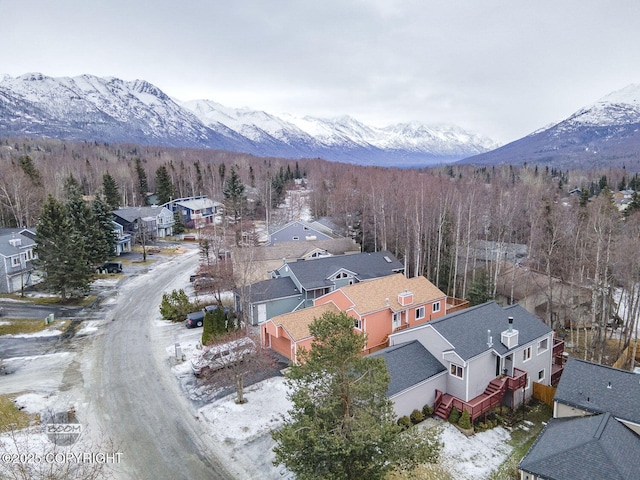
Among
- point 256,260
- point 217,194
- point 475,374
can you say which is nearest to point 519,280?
point 475,374

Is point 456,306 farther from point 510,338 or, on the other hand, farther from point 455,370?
point 455,370

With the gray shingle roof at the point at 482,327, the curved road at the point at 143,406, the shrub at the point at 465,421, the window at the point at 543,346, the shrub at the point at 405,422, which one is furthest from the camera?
the window at the point at 543,346

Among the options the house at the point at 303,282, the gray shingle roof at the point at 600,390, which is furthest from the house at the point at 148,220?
the gray shingle roof at the point at 600,390

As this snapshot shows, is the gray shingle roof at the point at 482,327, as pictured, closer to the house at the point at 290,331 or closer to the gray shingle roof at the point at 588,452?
the gray shingle roof at the point at 588,452

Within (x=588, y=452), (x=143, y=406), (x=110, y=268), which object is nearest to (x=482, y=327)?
(x=588, y=452)

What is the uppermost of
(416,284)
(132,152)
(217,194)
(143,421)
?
(132,152)

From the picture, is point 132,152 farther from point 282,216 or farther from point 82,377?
point 82,377
